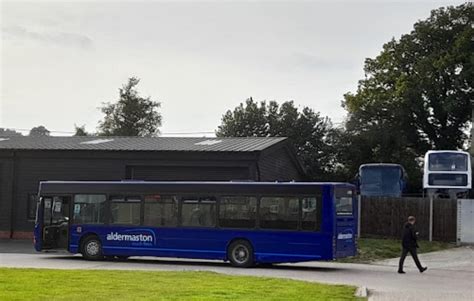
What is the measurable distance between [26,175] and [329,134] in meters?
29.3

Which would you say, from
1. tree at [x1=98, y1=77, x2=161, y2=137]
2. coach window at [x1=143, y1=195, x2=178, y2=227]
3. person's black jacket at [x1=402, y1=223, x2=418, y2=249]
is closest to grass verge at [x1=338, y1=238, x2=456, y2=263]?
person's black jacket at [x1=402, y1=223, x2=418, y2=249]

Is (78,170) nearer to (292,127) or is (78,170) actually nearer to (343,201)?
(343,201)

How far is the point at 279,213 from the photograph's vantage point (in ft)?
77.3

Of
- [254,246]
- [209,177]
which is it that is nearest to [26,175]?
[209,177]

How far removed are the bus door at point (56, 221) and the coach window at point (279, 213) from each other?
24.3 ft

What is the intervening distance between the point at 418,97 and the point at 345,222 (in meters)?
32.9

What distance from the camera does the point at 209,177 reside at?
36.8 metres

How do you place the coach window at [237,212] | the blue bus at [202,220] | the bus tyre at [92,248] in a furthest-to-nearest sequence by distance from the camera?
the bus tyre at [92,248], the coach window at [237,212], the blue bus at [202,220]

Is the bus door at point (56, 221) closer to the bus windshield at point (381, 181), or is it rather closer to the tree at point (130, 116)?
the bus windshield at point (381, 181)

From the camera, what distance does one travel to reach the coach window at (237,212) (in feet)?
78.5

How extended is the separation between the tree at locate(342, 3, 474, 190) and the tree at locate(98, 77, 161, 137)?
2212 cm

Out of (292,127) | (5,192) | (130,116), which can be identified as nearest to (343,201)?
(5,192)

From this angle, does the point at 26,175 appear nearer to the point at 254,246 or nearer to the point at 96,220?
the point at 96,220

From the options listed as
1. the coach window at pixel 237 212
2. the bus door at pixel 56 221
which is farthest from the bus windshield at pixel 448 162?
the bus door at pixel 56 221
